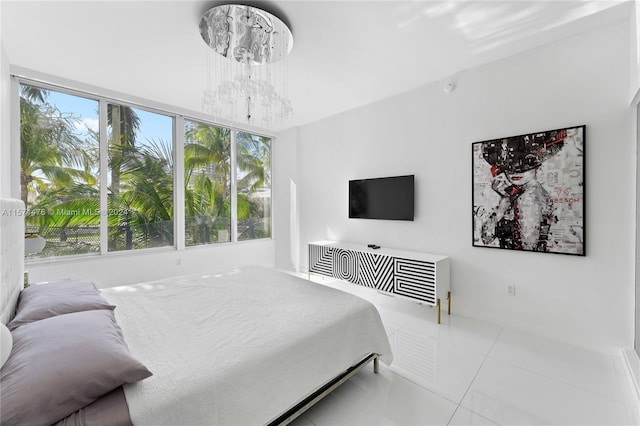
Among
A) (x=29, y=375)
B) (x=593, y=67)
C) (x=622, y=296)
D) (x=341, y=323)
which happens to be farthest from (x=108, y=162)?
(x=622, y=296)

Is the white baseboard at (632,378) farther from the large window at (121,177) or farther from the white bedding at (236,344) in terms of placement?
the large window at (121,177)

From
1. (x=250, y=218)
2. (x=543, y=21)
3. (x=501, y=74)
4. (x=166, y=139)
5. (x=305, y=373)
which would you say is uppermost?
(x=543, y=21)

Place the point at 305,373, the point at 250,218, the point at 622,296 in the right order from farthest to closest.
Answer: the point at 250,218
the point at 622,296
the point at 305,373

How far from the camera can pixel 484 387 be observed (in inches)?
74.4

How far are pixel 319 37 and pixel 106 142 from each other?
302 cm

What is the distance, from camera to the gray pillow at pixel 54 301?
4.73ft

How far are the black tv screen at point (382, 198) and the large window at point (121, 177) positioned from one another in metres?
2.10

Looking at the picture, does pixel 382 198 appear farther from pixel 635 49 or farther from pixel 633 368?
pixel 633 368

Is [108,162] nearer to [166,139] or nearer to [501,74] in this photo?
[166,139]

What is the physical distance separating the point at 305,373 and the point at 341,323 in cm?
39

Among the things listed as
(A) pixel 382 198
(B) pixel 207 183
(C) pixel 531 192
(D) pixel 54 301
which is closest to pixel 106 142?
(B) pixel 207 183

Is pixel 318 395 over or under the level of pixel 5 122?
under

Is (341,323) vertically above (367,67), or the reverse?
(367,67)

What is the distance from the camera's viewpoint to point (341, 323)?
1.77 meters
